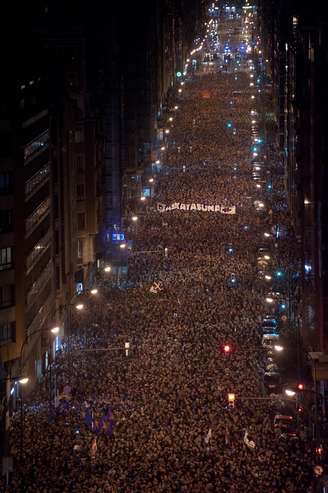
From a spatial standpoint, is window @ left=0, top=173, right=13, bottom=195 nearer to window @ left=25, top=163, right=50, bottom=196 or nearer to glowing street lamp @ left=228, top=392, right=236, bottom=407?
window @ left=25, top=163, right=50, bottom=196

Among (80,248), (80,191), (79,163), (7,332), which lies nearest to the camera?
(7,332)

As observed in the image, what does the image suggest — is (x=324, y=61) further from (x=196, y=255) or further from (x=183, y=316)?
(x=196, y=255)

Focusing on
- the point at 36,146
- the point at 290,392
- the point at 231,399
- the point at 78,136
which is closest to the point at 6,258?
the point at 36,146

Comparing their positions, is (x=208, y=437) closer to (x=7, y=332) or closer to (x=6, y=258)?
(x=7, y=332)

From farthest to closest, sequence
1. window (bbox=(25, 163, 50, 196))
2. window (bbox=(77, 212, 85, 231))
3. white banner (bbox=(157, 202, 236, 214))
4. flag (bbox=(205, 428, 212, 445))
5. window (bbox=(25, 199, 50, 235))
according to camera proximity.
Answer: white banner (bbox=(157, 202, 236, 214)) → window (bbox=(77, 212, 85, 231)) → window (bbox=(25, 163, 50, 196)) → window (bbox=(25, 199, 50, 235)) → flag (bbox=(205, 428, 212, 445))

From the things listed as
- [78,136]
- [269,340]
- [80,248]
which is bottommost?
[269,340]

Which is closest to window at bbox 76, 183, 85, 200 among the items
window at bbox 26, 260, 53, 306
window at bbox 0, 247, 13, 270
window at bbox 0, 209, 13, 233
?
window at bbox 26, 260, 53, 306
